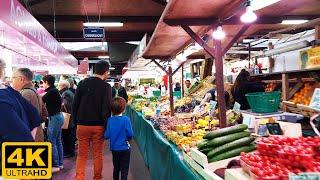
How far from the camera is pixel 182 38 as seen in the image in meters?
5.44

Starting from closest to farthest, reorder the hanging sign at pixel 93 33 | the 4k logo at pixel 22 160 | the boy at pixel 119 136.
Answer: the 4k logo at pixel 22 160, the boy at pixel 119 136, the hanging sign at pixel 93 33

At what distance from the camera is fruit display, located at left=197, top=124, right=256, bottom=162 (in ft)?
9.90

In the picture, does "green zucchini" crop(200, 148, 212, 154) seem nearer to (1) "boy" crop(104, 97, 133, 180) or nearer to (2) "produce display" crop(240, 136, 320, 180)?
(2) "produce display" crop(240, 136, 320, 180)

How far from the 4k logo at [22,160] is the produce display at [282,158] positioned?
127cm

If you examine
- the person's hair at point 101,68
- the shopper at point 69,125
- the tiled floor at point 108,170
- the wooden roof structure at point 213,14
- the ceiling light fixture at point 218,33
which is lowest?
the tiled floor at point 108,170

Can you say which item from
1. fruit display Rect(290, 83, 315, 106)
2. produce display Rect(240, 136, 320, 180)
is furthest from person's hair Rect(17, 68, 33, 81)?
fruit display Rect(290, 83, 315, 106)

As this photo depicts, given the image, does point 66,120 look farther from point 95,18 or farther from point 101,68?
point 95,18

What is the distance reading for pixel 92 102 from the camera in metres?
5.13

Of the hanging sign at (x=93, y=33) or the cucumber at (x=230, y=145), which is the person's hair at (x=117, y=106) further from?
the hanging sign at (x=93, y=33)

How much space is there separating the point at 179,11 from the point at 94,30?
8.47 meters

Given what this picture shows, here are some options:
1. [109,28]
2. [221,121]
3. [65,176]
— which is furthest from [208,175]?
[109,28]

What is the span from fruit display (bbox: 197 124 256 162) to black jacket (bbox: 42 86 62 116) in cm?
407

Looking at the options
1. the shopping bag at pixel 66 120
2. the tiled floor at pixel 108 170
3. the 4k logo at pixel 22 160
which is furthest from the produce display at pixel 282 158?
Result: the shopping bag at pixel 66 120

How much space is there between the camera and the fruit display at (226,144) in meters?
3.02
